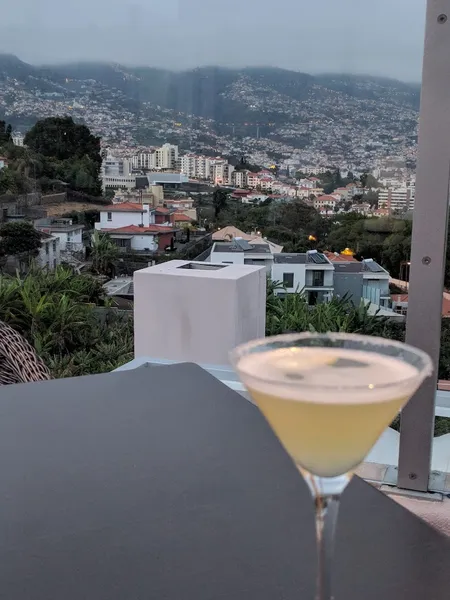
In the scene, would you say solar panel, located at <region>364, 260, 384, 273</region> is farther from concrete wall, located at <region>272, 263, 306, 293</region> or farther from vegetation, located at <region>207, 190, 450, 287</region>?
concrete wall, located at <region>272, 263, 306, 293</region>

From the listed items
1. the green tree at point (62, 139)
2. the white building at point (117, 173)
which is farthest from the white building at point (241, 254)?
the green tree at point (62, 139)

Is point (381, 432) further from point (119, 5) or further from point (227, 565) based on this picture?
point (119, 5)

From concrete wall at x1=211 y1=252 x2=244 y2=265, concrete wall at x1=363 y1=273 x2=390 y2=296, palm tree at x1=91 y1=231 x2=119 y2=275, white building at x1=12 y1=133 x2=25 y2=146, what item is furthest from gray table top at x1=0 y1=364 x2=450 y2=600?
white building at x1=12 y1=133 x2=25 y2=146

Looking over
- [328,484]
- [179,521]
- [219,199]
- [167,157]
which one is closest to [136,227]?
[167,157]

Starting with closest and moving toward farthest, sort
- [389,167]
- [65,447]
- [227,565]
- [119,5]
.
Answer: [227,565], [65,447], [389,167], [119,5]

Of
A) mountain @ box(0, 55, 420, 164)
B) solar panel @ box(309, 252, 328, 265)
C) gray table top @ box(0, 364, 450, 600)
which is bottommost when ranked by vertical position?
solar panel @ box(309, 252, 328, 265)

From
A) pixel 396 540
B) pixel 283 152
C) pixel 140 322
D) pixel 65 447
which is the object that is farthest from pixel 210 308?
pixel 396 540

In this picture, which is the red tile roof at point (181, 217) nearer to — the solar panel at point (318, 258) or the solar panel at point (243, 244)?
the solar panel at point (243, 244)
